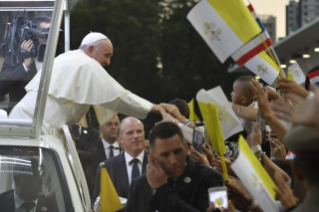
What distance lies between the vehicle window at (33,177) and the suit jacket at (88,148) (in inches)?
128

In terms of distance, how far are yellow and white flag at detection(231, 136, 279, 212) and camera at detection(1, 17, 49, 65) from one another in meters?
2.65

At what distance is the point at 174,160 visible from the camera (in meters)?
3.54

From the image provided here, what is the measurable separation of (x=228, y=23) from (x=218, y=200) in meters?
1.08

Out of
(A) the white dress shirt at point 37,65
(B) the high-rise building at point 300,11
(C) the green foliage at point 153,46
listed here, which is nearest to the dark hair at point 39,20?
(A) the white dress shirt at point 37,65

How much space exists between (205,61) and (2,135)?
27.6 m

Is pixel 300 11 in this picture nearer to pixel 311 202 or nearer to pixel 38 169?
pixel 38 169

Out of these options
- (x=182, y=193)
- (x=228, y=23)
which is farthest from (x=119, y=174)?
(x=228, y=23)

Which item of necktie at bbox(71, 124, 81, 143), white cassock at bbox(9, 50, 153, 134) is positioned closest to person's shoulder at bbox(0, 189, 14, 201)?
white cassock at bbox(9, 50, 153, 134)

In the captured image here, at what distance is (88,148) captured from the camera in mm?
7957

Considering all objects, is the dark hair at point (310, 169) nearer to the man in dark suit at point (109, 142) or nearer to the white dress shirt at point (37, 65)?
the white dress shirt at point (37, 65)

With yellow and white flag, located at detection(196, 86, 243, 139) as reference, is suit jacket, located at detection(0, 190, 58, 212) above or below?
below

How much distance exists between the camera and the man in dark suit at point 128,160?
21.1 ft

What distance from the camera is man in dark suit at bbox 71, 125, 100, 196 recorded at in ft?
25.2

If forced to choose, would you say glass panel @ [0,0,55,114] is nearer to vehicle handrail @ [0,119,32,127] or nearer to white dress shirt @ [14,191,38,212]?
vehicle handrail @ [0,119,32,127]
